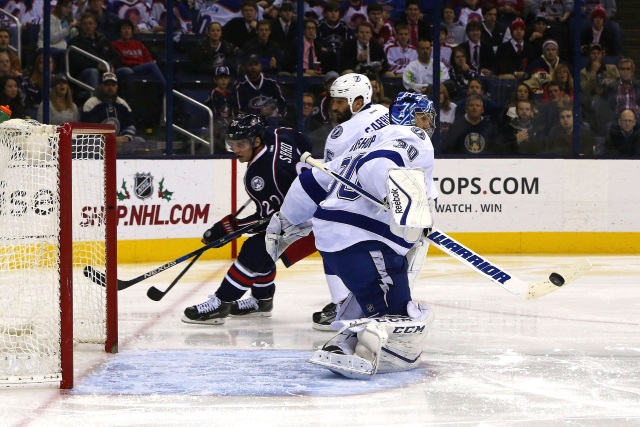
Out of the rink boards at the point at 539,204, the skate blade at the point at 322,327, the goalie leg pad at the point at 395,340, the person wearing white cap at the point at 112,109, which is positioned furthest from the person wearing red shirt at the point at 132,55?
the goalie leg pad at the point at 395,340

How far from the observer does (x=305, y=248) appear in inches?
205

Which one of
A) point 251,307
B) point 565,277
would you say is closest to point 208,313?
point 251,307

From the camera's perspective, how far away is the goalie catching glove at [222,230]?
17.4 ft

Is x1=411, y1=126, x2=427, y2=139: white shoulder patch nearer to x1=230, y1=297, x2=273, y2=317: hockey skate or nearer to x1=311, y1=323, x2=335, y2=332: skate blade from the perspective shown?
x1=311, y1=323, x2=335, y2=332: skate blade

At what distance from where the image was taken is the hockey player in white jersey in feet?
16.0

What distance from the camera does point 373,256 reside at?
4.05 meters

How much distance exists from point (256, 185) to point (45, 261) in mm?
A: 1204

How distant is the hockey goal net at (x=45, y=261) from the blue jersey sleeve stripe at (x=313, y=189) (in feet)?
2.52

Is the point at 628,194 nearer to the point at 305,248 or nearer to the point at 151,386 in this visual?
the point at 305,248

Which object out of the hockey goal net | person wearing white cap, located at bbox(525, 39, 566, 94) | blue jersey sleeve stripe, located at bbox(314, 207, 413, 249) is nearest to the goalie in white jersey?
blue jersey sleeve stripe, located at bbox(314, 207, 413, 249)

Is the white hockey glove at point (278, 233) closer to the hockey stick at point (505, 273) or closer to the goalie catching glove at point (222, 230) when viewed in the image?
the hockey stick at point (505, 273)

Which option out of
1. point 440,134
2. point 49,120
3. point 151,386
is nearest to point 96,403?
point 151,386

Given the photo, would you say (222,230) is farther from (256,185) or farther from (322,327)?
(322,327)

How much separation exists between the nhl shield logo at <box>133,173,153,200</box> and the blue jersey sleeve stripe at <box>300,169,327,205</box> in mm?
3433
